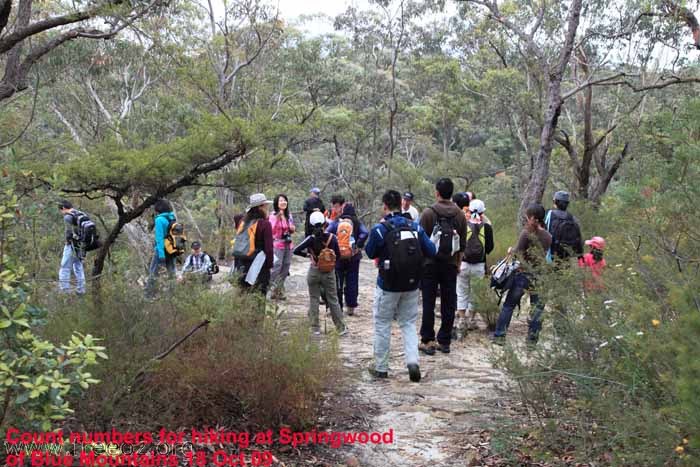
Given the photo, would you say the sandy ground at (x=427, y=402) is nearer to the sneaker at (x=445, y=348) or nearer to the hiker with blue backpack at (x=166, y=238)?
the sneaker at (x=445, y=348)

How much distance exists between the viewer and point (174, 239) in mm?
8969

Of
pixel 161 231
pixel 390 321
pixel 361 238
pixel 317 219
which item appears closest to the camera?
pixel 390 321

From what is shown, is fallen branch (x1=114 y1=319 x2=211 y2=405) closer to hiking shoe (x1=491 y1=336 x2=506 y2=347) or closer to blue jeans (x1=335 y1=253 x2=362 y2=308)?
hiking shoe (x1=491 y1=336 x2=506 y2=347)

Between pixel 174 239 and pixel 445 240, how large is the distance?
4.03 meters

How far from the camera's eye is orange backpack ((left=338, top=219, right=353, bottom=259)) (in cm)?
866

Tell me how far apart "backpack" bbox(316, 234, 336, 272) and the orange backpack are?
0.99 m

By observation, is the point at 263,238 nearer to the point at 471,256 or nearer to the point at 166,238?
the point at 166,238

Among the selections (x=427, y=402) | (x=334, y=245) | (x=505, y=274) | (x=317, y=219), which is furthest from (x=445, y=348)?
(x=317, y=219)

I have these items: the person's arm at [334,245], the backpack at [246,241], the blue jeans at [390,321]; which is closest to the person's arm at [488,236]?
the person's arm at [334,245]

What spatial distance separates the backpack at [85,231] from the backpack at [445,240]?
415cm

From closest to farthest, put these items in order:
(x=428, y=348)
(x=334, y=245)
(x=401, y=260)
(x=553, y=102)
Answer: (x=401, y=260)
(x=428, y=348)
(x=334, y=245)
(x=553, y=102)

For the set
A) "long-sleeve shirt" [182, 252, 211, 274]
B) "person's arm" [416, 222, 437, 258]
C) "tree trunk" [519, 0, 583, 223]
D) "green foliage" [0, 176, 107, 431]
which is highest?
"tree trunk" [519, 0, 583, 223]

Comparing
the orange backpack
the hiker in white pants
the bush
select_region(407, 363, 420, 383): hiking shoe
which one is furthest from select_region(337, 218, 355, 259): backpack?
the bush

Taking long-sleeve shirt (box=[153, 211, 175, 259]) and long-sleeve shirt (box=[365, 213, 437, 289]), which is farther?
long-sleeve shirt (box=[153, 211, 175, 259])
